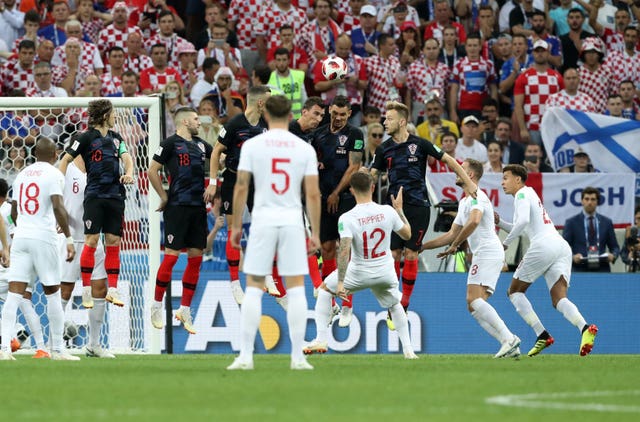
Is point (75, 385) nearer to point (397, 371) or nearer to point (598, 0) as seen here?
point (397, 371)

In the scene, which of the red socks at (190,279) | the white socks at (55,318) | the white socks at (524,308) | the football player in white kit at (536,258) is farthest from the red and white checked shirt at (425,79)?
the white socks at (55,318)

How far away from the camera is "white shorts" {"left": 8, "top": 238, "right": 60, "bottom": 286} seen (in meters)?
14.2

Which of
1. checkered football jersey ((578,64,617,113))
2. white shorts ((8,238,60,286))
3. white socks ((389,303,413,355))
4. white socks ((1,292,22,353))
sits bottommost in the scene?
white socks ((389,303,413,355))

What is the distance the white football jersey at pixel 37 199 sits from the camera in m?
14.1

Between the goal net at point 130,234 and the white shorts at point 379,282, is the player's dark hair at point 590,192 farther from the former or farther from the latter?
the goal net at point 130,234

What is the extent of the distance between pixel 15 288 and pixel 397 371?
439 centimetres

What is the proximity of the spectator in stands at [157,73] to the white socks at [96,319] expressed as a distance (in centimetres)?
717

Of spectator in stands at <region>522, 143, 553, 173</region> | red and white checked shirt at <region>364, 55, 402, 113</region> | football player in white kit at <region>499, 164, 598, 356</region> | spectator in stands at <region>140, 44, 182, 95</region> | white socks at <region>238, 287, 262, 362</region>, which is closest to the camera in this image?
white socks at <region>238, 287, 262, 362</region>

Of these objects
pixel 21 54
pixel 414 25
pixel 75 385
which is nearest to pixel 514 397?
pixel 75 385

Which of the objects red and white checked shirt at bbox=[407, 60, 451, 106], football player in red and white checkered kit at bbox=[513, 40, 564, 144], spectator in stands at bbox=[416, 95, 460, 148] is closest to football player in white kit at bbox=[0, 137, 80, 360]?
spectator in stands at bbox=[416, 95, 460, 148]

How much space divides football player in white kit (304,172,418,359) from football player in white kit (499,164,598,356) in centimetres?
198

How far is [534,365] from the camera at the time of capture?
46.9ft

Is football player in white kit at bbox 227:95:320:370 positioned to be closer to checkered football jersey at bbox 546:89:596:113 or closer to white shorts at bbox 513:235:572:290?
white shorts at bbox 513:235:572:290

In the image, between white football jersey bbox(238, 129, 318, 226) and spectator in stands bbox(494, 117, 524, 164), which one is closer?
white football jersey bbox(238, 129, 318, 226)
